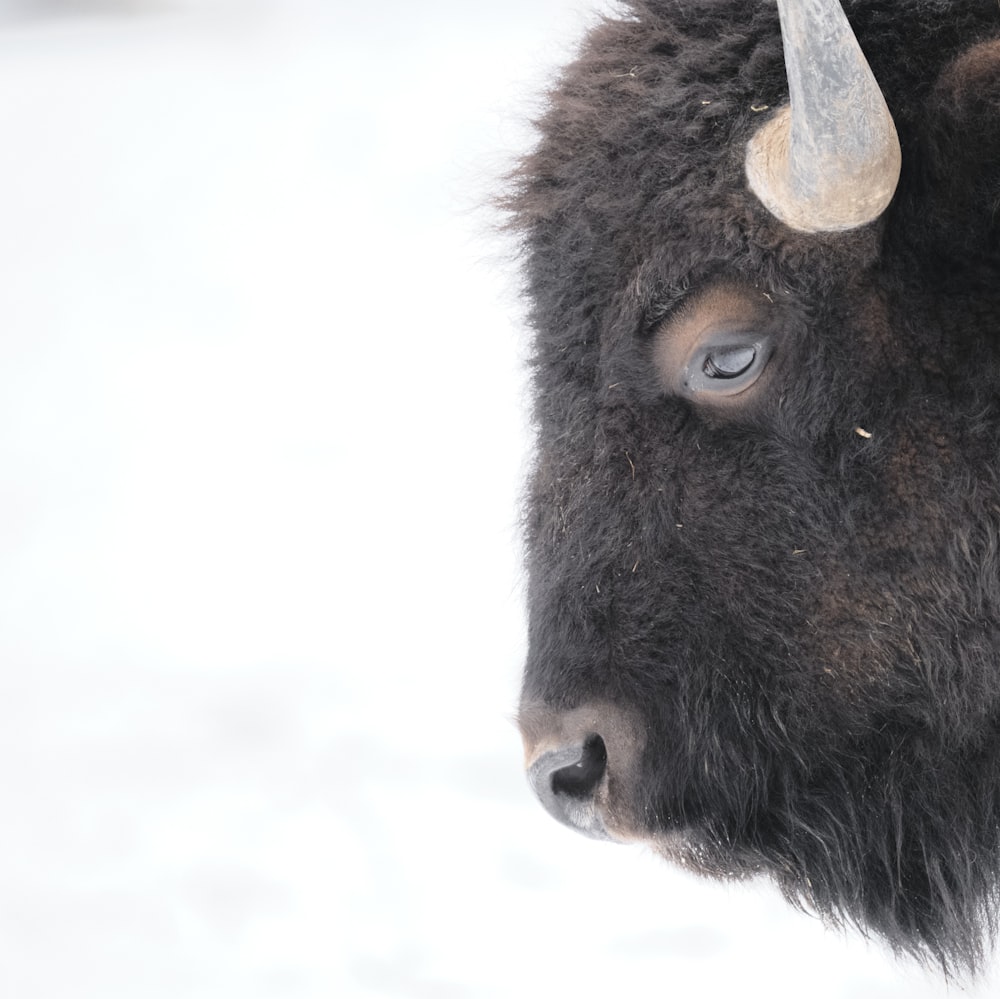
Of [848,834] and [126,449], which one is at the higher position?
[848,834]

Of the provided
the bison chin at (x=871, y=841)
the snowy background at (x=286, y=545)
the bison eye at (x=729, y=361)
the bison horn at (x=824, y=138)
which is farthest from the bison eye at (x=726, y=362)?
the snowy background at (x=286, y=545)

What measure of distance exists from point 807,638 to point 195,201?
24.6 ft

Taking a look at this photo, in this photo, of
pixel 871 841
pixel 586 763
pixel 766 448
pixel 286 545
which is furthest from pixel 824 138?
pixel 286 545

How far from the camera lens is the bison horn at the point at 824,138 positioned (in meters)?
2.21

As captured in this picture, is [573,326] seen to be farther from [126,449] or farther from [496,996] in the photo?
[126,449]

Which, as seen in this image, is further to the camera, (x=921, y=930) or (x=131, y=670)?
(x=131, y=670)

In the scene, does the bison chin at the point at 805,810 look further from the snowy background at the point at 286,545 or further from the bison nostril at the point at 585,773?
the snowy background at the point at 286,545

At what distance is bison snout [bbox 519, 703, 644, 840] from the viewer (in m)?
2.67

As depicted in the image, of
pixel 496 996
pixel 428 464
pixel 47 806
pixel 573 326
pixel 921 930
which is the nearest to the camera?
pixel 573 326

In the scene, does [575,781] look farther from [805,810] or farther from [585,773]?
[805,810]

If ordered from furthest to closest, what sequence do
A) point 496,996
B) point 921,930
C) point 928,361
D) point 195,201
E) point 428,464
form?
1. point 195,201
2. point 428,464
3. point 496,996
4. point 921,930
5. point 928,361

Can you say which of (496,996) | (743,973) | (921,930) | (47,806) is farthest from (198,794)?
(921,930)

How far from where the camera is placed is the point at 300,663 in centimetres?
567

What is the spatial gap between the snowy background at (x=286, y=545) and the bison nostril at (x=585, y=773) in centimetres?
98
